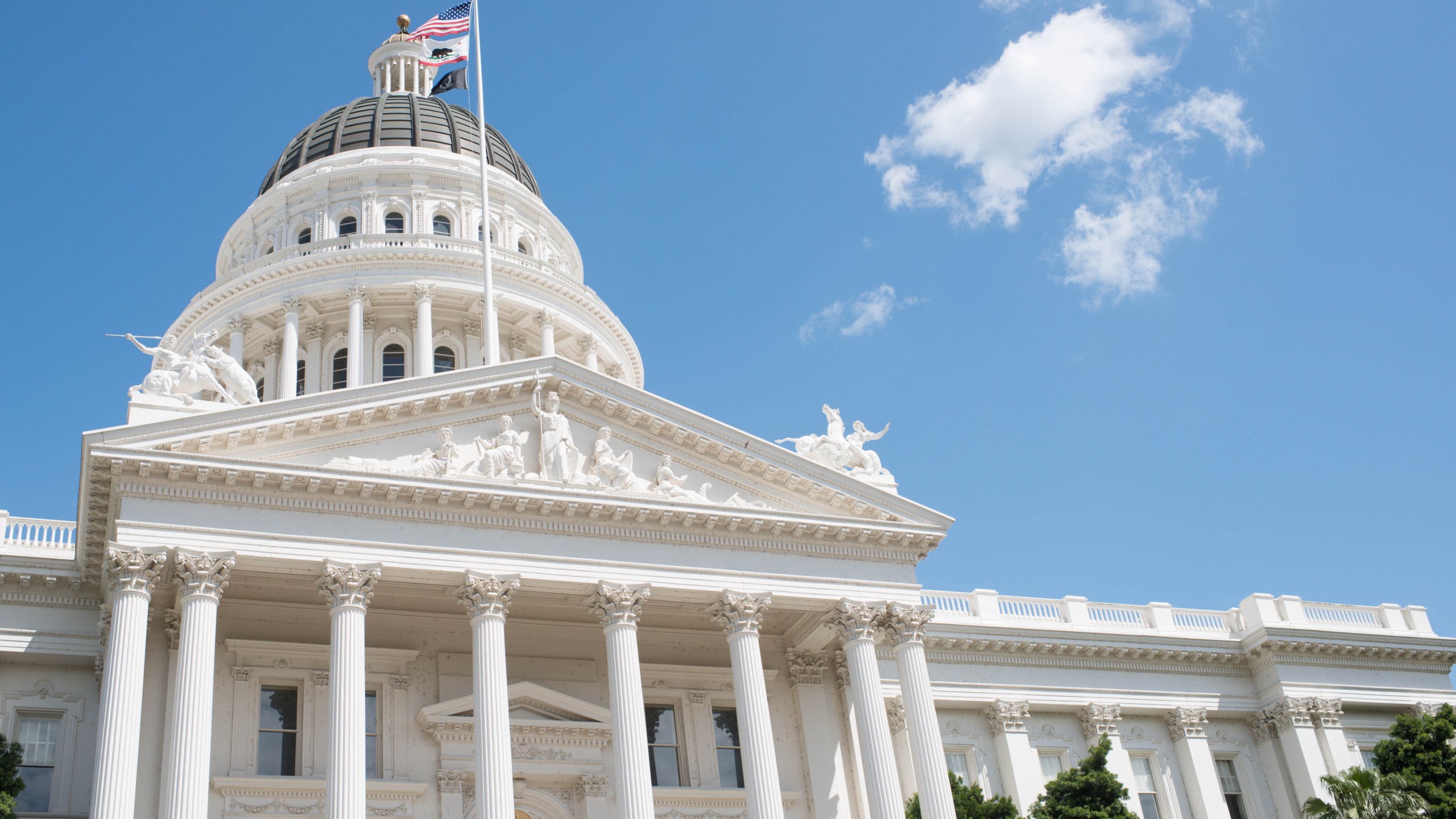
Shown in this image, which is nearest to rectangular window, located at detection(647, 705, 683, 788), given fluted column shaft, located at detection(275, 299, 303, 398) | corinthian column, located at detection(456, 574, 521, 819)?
corinthian column, located at detection(456, 574, 521, 819)

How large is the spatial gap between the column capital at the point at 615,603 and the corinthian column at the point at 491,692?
1.61m

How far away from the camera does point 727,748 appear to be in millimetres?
30797

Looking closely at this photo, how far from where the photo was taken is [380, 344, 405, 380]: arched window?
45312mm

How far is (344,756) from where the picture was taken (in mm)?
23141

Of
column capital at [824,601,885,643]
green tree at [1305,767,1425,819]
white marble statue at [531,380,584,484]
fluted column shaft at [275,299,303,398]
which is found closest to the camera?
white marble statue at [531,380,584,484]

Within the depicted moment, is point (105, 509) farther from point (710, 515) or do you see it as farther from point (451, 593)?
point (710, 515)

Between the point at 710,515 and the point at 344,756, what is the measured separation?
27.9 ft

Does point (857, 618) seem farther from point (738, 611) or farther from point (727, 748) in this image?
point (727, 748)

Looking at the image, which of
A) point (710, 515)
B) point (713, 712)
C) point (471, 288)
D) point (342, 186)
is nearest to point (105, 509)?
point (710, 515)

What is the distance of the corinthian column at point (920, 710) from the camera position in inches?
1080

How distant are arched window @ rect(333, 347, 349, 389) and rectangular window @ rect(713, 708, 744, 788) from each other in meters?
19.1

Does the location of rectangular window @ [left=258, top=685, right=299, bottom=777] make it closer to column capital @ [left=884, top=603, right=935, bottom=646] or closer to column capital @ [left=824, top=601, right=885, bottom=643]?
column capital @ [left=824, top=601, right=885, bottom=643]

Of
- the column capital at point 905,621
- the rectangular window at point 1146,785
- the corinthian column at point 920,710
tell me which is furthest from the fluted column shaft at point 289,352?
the rectangular window at point 1146,785

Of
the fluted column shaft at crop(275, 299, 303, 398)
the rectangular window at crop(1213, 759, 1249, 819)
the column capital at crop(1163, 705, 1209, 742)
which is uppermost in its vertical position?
the fluted column shaft at crop(275, 299, 303, 398)
